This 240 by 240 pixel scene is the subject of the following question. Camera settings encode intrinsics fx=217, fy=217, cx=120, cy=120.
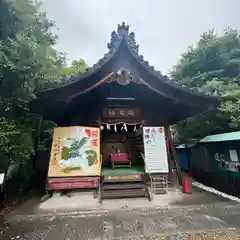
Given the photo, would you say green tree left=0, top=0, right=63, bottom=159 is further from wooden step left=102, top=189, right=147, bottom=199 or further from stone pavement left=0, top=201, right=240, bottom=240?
wooden step left=102, top=189, right=147, bottom=199

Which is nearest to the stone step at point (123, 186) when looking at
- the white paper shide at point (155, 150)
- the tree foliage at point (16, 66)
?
the white paper shide at point (155, 150)

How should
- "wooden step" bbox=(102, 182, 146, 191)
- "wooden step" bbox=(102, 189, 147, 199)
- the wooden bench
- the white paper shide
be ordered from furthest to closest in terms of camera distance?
1. the wooden bench
2. the white paper shide
3. "wooden step" bbox=(102, 182, 146, 191)
4. "wooden step" bbox=(102, 189, 147, 199)

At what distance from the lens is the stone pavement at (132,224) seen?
3.94 metres

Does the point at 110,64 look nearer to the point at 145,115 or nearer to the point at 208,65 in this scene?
the point at 145,115

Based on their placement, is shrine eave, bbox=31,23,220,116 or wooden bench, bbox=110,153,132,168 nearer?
shrine eave, bbox=31,23,220,116

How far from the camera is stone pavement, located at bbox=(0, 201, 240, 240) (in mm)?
3941

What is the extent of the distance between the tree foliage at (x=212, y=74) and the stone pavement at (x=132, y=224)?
555 centimetres

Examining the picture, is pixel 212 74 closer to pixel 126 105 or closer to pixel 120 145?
pixel 126 105

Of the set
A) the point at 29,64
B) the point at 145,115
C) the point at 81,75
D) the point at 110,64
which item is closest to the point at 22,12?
the point at 29,64

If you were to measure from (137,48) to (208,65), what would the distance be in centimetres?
614

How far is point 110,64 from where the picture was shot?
721 centimetres

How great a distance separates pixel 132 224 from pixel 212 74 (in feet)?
30.8

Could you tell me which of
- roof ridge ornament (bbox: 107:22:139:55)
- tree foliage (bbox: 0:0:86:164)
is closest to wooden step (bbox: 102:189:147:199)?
tree foliage (bbox: 0:0:86:164)

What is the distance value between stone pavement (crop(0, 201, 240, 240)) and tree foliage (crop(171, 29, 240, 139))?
555 centimetres
